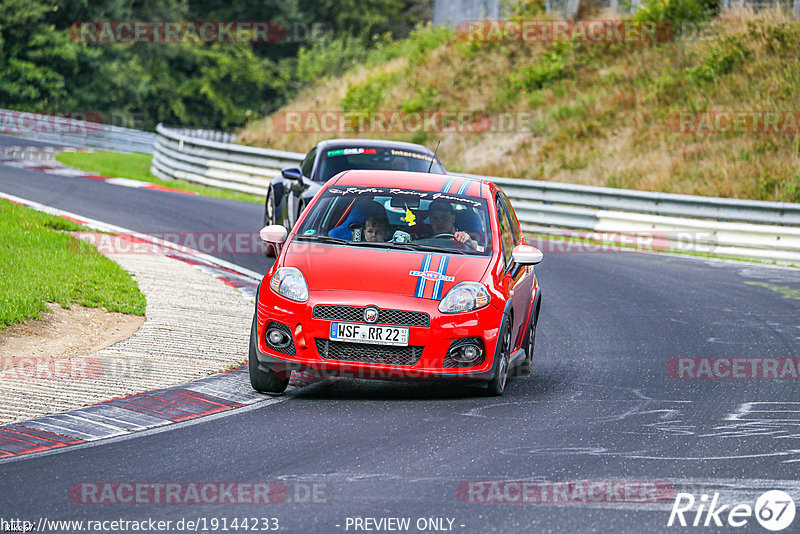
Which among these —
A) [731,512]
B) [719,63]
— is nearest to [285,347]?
[731,512]

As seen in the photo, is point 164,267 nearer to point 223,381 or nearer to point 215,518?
point 223,381

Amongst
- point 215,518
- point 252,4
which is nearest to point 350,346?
point 215,518

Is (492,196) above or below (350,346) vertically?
above

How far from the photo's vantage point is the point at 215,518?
5.39 meters

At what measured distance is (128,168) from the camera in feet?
98.3

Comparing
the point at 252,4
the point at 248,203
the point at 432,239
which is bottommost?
the point at 248,203

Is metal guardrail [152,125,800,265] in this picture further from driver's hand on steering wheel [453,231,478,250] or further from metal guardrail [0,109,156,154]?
metal guardrail [0,109,156,154]

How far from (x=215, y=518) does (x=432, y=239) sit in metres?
4.11

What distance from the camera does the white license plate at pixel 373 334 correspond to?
8.01 m

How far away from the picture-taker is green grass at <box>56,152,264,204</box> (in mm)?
24797

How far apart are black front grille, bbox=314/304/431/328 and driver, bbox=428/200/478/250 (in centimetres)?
119

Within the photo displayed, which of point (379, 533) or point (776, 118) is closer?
point (379, 533)

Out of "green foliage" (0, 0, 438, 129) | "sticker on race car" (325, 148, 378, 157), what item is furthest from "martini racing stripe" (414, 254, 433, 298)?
"green foliage" (0, 0, 438, 129)

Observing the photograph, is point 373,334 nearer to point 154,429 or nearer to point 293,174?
point 154,429
